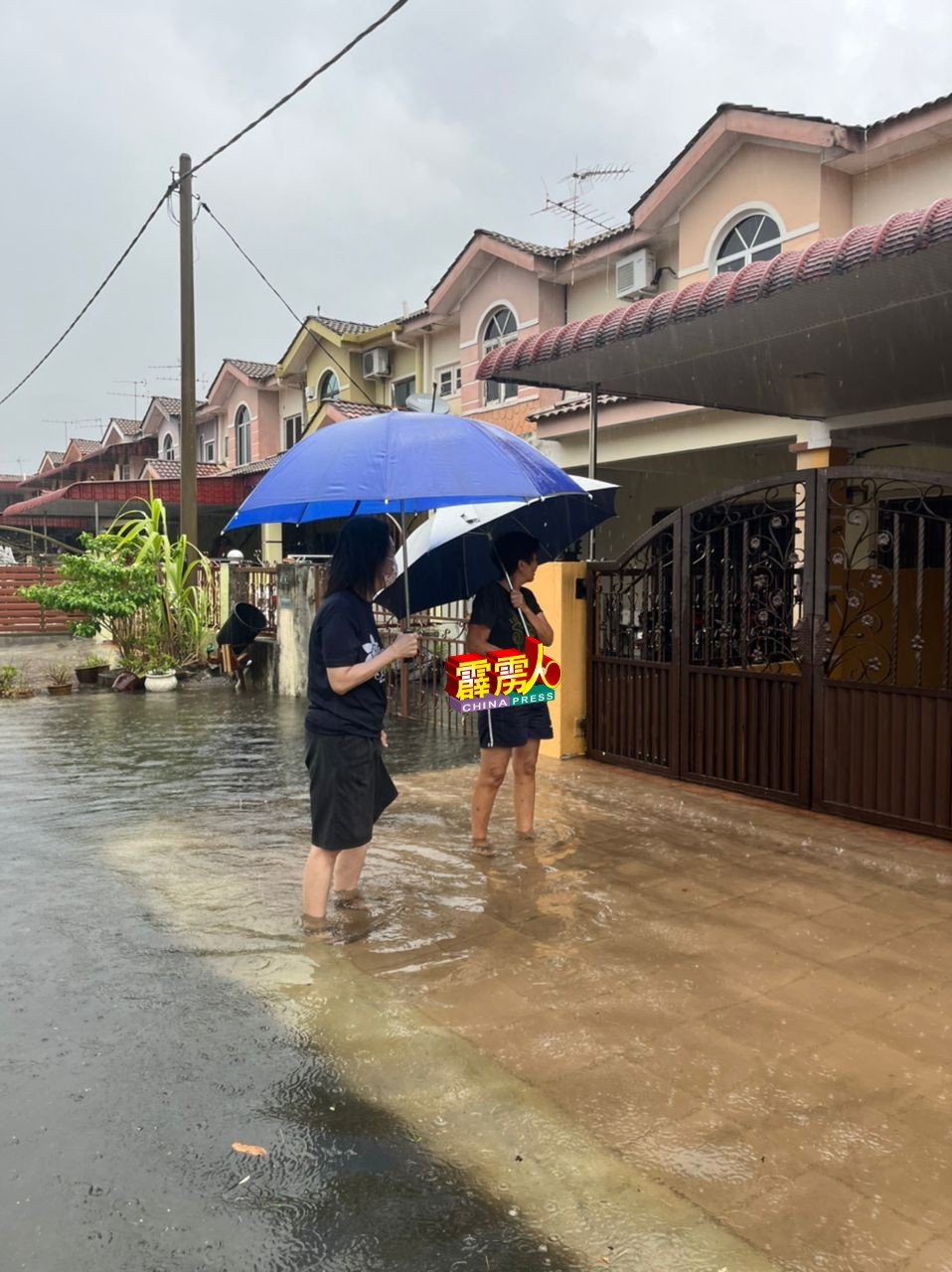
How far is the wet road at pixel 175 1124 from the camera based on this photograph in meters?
2.50

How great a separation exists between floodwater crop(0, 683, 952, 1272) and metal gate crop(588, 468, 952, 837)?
0.48 m

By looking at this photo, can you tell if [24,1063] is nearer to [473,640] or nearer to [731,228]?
[473,640]

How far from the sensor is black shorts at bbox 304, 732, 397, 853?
4395mm

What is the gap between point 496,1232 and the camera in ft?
8.34

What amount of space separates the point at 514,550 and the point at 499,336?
1370cm

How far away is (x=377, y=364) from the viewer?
2205 cm

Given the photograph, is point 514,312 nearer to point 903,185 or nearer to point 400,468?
point 903,185

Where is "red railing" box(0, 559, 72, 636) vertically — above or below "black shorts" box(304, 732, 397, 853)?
above

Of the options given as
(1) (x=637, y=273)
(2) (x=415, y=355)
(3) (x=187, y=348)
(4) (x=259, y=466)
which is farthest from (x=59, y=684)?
(4) (x=259, y=466)

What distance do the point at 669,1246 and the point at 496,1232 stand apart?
0.43 meters

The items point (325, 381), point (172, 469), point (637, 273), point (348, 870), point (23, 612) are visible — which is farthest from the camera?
point (172, 469)

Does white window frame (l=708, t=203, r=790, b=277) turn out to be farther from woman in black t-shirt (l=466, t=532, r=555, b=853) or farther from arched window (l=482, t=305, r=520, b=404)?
woman in black t-shirt (l=466, t=532, r=555, b=853)
